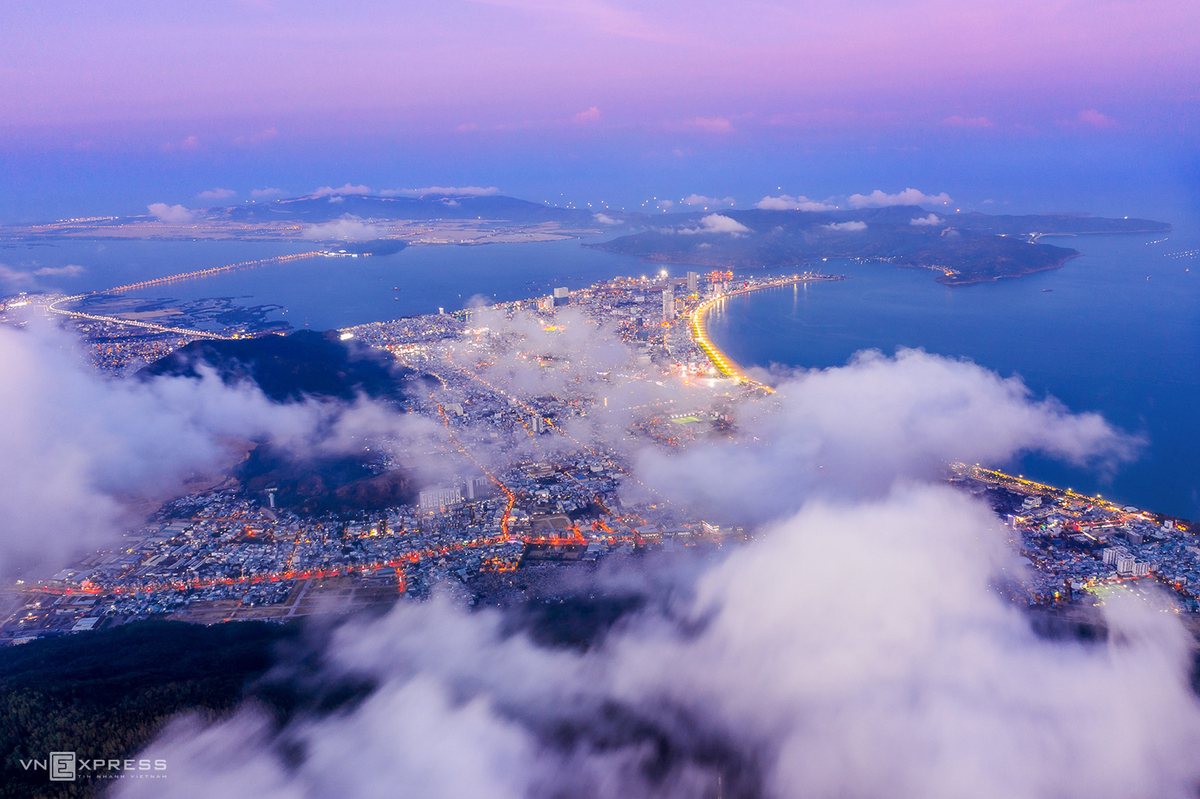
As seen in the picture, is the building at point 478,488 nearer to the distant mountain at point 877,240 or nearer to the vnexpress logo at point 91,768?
the vnexpress logo at point 91,768

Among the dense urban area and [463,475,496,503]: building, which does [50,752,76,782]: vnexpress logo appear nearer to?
the dense urban area

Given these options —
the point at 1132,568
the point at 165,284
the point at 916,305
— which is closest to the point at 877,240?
the point at 916,305

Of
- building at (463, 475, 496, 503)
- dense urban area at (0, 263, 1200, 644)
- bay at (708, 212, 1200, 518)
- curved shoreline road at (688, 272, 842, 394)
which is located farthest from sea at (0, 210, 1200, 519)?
building at (463, 475, 496, 503)

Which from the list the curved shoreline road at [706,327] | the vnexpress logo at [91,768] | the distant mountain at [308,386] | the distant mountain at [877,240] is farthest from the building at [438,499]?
the distant mountain at [877,240]

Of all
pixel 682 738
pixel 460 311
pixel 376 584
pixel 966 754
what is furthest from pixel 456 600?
pixel 460 311

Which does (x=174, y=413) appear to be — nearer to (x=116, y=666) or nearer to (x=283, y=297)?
(x=116, y=666)

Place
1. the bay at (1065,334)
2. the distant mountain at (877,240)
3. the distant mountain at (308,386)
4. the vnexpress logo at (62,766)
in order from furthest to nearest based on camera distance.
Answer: the distant mountain at (877,240) → the bay at (1065,334) → the distant mountain at (308,386) → the vnexpress logo at (62,766)
